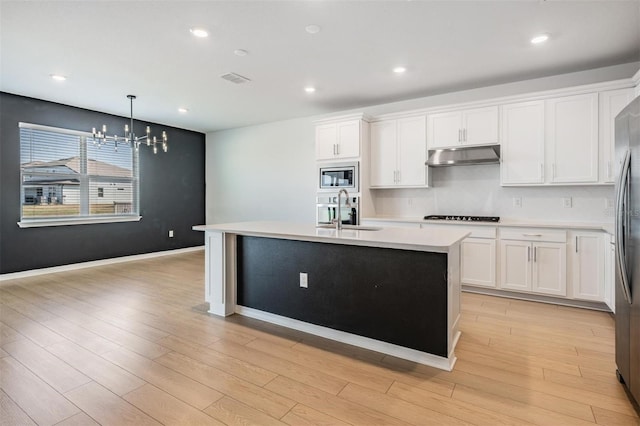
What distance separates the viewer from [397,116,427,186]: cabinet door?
460 cm

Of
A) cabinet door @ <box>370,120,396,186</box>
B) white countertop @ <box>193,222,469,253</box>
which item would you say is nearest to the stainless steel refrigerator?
white countertop @ <box>193,222,469,253</box>

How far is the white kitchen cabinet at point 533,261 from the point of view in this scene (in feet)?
11.8

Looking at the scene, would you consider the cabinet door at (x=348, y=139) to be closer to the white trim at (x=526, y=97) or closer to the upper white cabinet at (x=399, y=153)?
the upper white cabinet at (x=399, y=153)

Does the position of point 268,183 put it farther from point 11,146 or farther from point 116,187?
point 11,146

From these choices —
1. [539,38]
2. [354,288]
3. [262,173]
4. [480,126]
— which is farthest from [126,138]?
[539,38]

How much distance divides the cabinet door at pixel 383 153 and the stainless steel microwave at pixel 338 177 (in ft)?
1.10

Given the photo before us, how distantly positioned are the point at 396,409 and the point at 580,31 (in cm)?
351

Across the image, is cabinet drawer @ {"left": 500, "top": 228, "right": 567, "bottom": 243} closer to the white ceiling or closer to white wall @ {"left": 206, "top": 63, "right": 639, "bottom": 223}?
white wall @ {"left": 206, "top": 63, "right": 639, "bottom": 223}

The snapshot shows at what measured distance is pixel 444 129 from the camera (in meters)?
4.42

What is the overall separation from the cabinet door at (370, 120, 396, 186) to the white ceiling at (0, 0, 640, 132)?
466mm

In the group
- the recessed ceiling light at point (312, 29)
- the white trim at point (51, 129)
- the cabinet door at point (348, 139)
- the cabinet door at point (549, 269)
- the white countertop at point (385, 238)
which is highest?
the recessed ceiling light at point (312, 29)

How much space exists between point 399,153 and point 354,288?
9.02 ft

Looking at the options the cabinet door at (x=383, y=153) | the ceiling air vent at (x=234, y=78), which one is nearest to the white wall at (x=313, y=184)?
the cabinet door at (x=383, y=153)

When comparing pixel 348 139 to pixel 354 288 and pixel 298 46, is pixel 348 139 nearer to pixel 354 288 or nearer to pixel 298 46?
pixel 298 46
